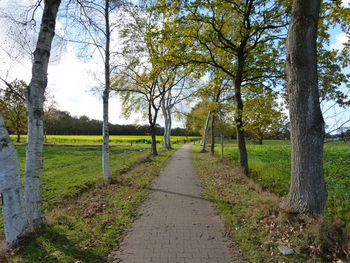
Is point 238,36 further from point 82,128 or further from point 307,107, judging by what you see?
point 82,128

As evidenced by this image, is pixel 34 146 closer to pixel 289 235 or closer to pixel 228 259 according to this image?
pixel 228 259

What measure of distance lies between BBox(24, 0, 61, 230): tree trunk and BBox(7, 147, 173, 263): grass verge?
0.52 metres

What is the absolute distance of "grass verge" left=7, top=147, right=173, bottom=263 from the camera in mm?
3318

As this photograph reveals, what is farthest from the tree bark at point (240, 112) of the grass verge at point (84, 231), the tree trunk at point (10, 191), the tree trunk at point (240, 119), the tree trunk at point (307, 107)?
the tree trunk at point (10, 191)

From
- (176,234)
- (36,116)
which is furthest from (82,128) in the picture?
(176,234)

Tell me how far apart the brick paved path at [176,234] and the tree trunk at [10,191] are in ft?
6.52

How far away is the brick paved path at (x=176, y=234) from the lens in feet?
10.7

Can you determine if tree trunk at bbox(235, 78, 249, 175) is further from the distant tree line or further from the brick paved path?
the distant tree line

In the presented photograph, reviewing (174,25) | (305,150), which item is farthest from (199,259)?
(174,25)

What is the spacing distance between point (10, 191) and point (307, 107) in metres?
5.89

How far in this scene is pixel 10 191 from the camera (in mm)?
3510

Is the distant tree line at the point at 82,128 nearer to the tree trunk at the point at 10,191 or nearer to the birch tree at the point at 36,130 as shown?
the birch tree at the point at 36,130

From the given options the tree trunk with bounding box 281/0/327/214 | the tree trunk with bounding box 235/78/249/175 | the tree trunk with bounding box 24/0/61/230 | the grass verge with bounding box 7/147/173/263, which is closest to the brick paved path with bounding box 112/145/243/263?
the grass verge with bounding box 7/147/173/263

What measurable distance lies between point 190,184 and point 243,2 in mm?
7983
